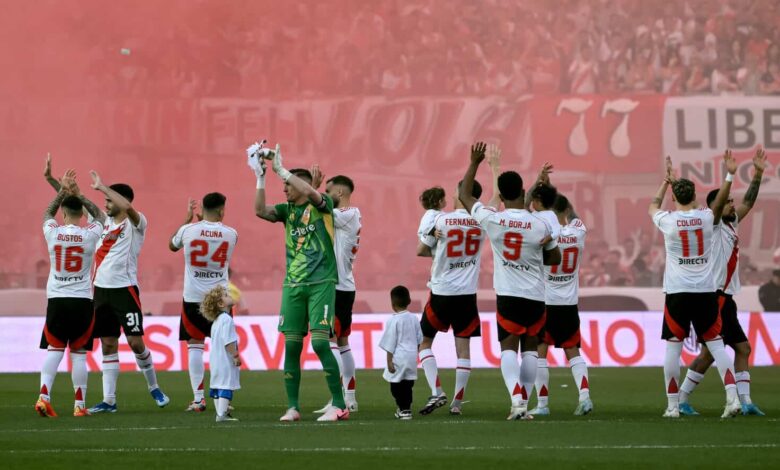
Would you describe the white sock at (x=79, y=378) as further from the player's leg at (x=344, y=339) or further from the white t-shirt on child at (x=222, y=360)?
the player's leg at (x=344, y=339)

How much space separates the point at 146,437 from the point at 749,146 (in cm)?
2218

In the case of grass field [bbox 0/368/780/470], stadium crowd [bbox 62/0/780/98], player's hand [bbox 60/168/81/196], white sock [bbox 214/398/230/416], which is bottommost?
grass field [bbox 0/368/780/470]

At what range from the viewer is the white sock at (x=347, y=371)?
44.0 feet

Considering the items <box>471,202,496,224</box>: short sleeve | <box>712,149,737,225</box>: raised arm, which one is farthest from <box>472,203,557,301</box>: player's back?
<box>712,149,737,225</box>: raised arm

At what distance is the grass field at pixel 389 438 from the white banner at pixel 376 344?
7.79 meters

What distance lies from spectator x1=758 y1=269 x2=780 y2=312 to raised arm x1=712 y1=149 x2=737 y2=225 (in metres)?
16.2

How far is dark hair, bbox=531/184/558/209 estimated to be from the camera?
12.3m

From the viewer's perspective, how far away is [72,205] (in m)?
13.0

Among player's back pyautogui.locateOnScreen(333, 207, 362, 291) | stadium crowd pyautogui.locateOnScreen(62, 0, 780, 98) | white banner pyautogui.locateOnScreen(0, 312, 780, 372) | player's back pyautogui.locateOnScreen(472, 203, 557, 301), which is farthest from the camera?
stadium crowd pyautogui.locateOnScreen(62, 0, 780, 98)

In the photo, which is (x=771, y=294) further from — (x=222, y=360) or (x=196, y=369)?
(x=222, y=360)

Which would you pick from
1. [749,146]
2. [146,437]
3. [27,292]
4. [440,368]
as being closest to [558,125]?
[749,146]

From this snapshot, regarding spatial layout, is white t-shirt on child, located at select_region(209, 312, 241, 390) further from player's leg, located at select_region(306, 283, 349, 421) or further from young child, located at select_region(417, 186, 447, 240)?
young child, located at select_region(417, 186, 447, 240)

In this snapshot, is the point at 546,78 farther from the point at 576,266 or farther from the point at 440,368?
the point at 576,266

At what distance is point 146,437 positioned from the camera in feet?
33.9
